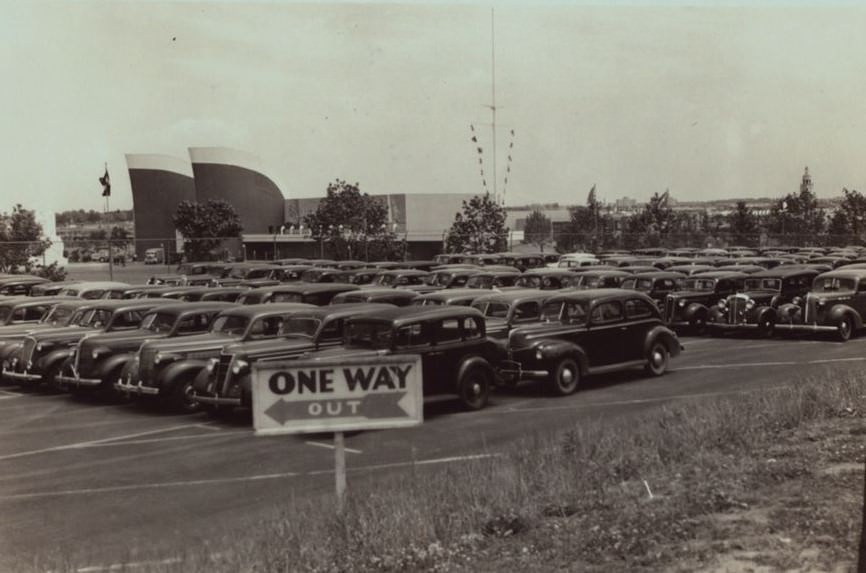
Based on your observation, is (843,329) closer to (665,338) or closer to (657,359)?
(665,338)

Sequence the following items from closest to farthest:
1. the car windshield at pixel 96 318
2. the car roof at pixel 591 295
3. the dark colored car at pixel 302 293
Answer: the car roof at pixel 591 295, the car windshield at pixel 96 318, the dark colored car at pixel 302 293

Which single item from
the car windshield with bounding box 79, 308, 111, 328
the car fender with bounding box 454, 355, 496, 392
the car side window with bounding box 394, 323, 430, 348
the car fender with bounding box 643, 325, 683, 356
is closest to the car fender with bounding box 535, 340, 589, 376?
the car fender with bounding box 454, 355, 496, 392

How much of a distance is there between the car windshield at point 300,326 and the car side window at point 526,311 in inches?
156

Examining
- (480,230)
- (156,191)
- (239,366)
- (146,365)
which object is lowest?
(146,365)

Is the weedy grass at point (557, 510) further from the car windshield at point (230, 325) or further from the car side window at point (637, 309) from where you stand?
the car windshield at point (230, 325)

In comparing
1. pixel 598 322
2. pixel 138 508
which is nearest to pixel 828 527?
pixel 138 508

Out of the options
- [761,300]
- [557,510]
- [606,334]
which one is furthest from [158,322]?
[761,300]

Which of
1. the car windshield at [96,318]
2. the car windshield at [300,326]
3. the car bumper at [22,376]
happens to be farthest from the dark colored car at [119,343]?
the car windshield at [300,326]

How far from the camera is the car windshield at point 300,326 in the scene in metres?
14.5

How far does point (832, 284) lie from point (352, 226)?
36212 millimetres

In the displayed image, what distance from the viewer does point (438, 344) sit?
43.3 feet

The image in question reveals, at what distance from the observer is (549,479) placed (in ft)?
26.5

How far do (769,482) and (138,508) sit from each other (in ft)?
20.2

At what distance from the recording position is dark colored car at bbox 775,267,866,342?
67.2ft
